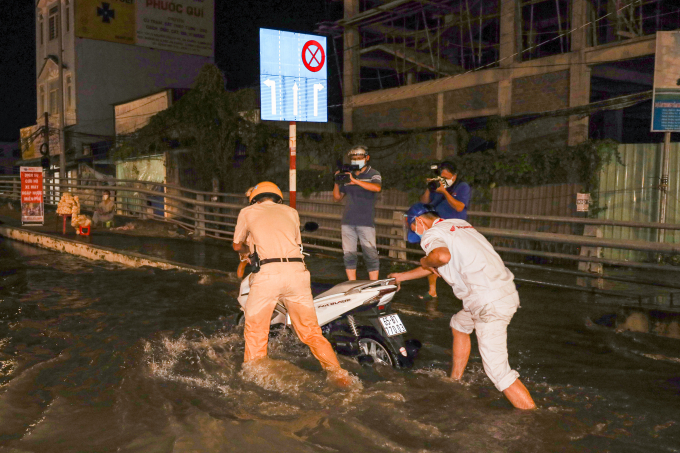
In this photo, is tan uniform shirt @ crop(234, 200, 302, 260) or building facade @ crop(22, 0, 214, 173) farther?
building facade @ crop(22, 0, 214, 173)

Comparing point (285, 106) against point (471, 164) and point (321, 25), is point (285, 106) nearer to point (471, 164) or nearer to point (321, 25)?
point (471, 164)

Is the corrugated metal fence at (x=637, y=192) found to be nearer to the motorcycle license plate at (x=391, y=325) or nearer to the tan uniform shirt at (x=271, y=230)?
the motorcycle license plate at (x=391, y=325)

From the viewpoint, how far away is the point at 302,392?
4930 millimetres

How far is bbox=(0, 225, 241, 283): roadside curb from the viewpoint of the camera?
1098cm

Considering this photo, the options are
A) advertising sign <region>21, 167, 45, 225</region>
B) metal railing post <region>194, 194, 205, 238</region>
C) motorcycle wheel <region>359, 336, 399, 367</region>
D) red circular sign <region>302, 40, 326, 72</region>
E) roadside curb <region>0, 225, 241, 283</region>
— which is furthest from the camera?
advertising sign <region>21, 167, 45, 225</region>

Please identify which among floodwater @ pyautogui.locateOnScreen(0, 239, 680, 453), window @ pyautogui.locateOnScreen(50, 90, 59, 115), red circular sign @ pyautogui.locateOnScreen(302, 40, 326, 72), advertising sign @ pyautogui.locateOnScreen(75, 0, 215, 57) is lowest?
floodwater @ pyautogui.locateOnScreen(0, 239, 680, 453)

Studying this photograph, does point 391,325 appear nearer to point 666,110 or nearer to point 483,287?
point 483,287

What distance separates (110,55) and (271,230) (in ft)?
114

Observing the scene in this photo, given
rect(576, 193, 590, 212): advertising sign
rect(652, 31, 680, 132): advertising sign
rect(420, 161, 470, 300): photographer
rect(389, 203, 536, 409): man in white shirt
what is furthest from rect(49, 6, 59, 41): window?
rect(389, 203, 536, 409): man in white shirt

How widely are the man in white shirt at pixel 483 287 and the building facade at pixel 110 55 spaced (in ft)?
107

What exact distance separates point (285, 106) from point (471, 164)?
22.0 feet

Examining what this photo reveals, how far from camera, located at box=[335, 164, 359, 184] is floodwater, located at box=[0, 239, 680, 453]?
187cm

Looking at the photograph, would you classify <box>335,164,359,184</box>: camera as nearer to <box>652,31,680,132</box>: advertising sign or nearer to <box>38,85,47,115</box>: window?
<box>652,31,680,132</box>: advertising sign

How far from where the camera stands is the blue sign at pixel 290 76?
9445mm
